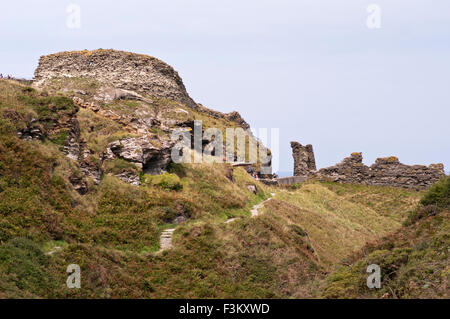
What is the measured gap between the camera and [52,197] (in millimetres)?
17500

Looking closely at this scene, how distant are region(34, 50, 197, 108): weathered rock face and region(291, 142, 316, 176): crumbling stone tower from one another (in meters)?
12.1

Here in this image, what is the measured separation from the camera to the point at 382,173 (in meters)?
42.2

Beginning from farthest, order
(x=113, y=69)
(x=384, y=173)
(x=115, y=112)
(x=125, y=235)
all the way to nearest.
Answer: (x=113, y=69) < (x=384, y=173) < (x=115, y=112) < (x=125, y=235)

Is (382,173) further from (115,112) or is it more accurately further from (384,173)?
(115,112)

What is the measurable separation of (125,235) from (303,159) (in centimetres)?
3144

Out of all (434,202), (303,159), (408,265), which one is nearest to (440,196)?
(434,202)

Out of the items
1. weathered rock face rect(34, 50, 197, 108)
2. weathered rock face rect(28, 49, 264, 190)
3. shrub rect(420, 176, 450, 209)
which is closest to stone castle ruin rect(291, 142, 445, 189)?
weathered rock face rect(28, 49, 264, 190)

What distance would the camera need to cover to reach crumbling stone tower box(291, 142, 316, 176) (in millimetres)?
47250

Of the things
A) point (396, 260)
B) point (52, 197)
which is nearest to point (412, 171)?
point (396, 260)

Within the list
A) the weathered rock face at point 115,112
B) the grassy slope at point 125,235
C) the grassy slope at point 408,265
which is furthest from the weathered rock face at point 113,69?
the grassy slope at point 408,265

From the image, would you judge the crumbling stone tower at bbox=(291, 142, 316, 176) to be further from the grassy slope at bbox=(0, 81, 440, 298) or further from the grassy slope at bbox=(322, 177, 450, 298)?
the grassy slope at bbox=(322, 177, 450, 298)

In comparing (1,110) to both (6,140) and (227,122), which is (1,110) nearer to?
(6,140)
